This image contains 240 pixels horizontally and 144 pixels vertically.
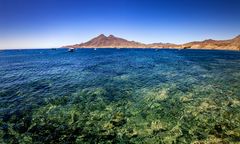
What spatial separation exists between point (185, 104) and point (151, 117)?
16.2 ft

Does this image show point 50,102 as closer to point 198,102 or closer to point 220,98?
point 198,102

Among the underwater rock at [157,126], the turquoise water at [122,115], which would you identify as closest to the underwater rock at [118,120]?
the turquoise water at [122,115]

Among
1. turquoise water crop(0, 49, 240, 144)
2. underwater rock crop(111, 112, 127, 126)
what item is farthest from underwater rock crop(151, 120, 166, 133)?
underwater rock crop(111, 112, 127, 126)

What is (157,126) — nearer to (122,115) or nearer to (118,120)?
(118,120)

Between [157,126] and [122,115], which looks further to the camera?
[122,115]

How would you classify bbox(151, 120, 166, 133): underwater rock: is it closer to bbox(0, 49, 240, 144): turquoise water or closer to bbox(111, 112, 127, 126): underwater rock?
bbox(0, 49, 240, 144): turquoise water

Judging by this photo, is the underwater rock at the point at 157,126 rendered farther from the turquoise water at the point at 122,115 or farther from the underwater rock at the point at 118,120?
the underwater rock at the point at 118,120

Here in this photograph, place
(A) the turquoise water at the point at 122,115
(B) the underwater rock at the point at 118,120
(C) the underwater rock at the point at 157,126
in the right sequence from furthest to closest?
(B) the underwater rock at the point at 118,120 < (C) the underwater rock at the point at 157,126 < (A) the turquoise water at the point at 122,115

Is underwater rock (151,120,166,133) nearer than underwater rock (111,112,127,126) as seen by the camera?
Yes

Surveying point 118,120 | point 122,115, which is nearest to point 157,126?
point 118,120

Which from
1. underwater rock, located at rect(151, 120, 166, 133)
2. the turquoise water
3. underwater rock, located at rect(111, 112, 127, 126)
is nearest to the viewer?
the turquoise water

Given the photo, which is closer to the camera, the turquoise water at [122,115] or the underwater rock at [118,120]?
the turquoise water at [122,115]

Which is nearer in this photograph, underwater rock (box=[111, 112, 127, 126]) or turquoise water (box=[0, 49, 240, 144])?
turquoise water (box=[0, 49, 240, 144])

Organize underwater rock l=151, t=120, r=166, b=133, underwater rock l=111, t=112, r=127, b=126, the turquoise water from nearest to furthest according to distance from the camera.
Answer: the turquoise water < underwater rock l=151, t=120, r=166, b=133 < underwater rock l=111, t=112, r=127, b=126
